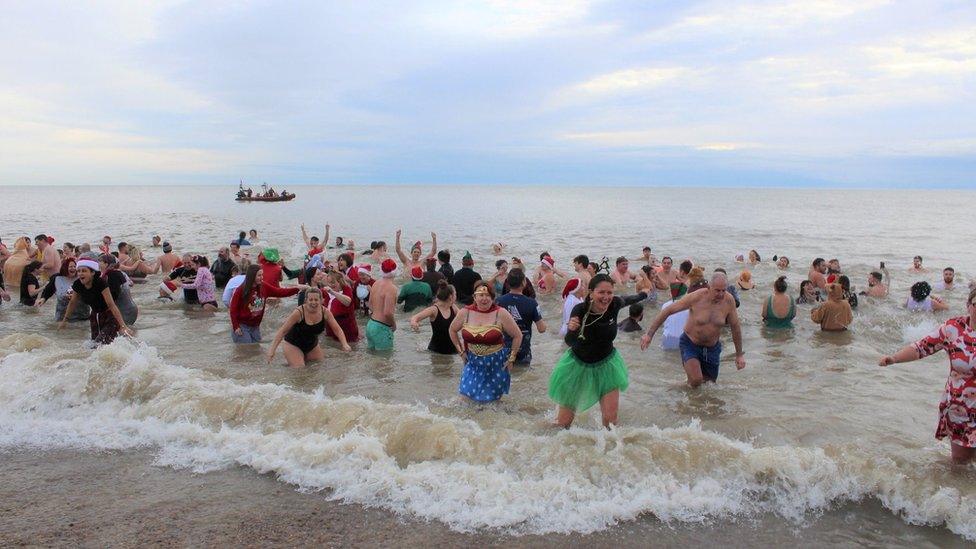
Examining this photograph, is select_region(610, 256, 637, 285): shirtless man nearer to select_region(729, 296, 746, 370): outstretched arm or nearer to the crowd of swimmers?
the crowd of swimmers

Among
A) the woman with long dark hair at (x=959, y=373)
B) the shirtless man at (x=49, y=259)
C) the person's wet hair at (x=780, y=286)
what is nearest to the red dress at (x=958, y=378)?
the woman with long dark hair at (x=959, y=373)

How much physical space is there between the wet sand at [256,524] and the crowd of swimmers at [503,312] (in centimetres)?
156

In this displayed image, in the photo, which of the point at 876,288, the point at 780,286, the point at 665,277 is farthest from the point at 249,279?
the point at 876,288

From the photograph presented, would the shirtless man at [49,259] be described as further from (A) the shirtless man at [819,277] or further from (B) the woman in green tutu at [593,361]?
(A) the shirtless man at [819,277]

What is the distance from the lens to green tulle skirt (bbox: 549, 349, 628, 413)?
574 centimetres

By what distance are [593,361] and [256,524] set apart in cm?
319

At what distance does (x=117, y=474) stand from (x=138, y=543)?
48.9 inches

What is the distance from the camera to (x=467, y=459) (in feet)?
17.6

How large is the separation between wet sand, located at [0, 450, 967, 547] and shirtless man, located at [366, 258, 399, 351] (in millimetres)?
4266

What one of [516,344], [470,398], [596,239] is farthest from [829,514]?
[596,239]

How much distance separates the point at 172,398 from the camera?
664 centimetres

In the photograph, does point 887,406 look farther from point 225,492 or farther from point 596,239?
point 596,239

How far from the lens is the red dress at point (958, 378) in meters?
4.80

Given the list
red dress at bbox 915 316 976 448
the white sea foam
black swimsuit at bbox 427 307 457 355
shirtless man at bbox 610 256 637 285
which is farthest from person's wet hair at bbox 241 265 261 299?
shirtless man at bbox 610 256 637 285
